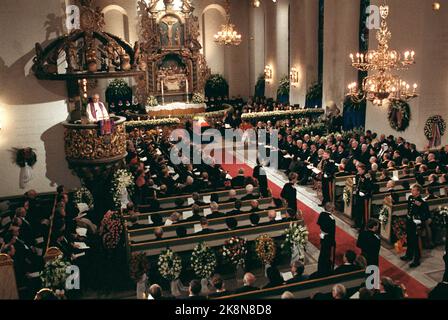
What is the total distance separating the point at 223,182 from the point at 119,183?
305 cm

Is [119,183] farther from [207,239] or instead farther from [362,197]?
[362,197]

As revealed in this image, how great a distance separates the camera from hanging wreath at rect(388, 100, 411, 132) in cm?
1854

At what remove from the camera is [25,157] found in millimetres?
14008

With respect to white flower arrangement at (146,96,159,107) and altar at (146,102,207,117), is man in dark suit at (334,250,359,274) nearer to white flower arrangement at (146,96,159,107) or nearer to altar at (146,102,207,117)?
altar at (146,102,207,117)

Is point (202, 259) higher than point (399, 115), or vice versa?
point (399, 115)

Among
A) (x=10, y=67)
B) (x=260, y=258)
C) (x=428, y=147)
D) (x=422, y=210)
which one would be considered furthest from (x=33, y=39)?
(x=428, y=147)

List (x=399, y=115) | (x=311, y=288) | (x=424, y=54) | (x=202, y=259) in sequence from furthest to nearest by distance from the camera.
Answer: (x=399, y=115) < (x=424, y=54) < (x=202, y=259) < (x=311, y=288)

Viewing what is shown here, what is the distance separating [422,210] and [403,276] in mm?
1583

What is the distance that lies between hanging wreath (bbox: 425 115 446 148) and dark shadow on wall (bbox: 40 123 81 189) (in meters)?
13.1

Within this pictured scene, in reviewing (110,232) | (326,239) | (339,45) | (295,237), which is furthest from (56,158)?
(339,45)

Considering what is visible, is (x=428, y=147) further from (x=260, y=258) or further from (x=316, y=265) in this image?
(x=260, y=258)

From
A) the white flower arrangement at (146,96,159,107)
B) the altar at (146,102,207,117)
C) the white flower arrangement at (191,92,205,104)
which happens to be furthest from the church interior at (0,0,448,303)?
the white flower arrangement at (191,92,205,104)

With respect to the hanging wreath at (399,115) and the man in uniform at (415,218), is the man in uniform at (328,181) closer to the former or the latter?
the man in uniform at (415,218)

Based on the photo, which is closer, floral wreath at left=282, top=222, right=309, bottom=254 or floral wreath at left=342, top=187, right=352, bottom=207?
floral wreath at left=282, top=222, right=309, bottom=254
